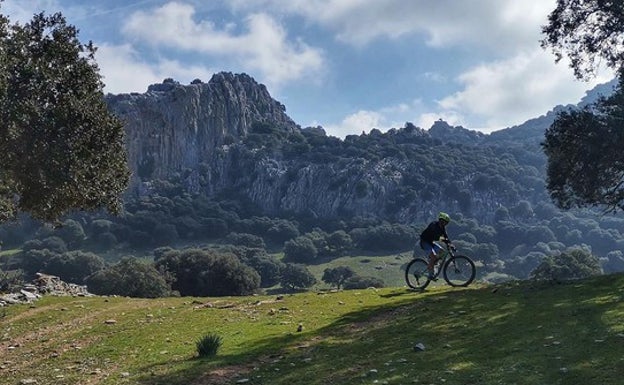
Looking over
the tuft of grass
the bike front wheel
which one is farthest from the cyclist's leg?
the tuft of grass

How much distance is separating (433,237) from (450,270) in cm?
218

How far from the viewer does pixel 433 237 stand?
22.5m

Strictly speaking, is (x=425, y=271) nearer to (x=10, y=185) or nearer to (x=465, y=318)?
(x=465, y=318)

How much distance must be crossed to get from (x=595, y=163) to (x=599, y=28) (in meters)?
6.89

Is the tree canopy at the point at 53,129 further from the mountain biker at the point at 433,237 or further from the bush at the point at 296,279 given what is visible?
the bush at the point at 296,279

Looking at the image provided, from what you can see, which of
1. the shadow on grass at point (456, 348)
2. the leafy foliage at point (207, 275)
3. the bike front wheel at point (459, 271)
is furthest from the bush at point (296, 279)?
the shadow on grass at point (456, 348)

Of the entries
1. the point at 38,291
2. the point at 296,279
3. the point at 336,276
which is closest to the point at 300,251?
the point at 336,276

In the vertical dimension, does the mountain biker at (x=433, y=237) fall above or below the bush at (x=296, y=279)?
above

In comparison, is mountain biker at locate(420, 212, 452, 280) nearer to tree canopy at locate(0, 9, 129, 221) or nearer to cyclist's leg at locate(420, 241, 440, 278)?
cyclist's leg at locate(420, 241, 440, 278)

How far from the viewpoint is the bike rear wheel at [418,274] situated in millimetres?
23766

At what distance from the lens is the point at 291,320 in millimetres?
18219

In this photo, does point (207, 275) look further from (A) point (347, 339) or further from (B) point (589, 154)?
(A) point (347, 339)

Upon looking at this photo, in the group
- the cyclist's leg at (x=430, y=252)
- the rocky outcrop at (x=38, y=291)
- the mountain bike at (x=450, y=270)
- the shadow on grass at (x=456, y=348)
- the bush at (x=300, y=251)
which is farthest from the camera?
the bush at (x=300, y=251)

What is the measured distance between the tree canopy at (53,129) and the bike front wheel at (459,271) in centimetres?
1508
